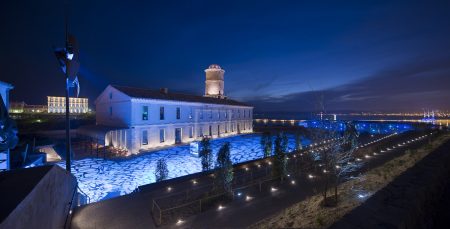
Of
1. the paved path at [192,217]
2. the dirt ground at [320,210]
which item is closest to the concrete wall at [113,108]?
the paved path at [192,217]

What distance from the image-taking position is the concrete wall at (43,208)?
351cm

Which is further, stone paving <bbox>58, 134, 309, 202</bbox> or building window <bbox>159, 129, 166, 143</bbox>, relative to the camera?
building window <bbox>159, 129, 166, 143</bbox>

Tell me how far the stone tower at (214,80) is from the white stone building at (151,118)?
9.51 meters

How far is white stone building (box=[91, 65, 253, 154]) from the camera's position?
2295cm

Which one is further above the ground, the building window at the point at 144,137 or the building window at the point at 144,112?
the building window at the point at 144,112

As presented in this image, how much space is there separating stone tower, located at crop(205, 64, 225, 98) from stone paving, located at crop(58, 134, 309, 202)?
75.3 feet

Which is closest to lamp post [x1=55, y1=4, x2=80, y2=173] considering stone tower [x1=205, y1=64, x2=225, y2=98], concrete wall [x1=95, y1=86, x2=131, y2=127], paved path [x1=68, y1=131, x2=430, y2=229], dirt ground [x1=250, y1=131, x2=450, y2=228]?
paved path [x1=68, y1=131, x2=430, y2=229]

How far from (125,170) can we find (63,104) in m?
118

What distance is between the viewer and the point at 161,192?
10.3 metres

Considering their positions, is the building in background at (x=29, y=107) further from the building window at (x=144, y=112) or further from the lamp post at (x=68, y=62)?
the lamp post at (x=68, y=62)

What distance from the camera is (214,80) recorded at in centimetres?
4416

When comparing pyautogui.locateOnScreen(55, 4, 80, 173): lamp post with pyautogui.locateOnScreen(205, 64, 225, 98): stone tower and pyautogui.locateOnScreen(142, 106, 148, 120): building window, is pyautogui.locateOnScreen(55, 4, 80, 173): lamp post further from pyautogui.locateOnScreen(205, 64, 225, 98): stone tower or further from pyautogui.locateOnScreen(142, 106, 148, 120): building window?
pyautogui.locateOnScreen(205, 64, 225, 98): stone tower

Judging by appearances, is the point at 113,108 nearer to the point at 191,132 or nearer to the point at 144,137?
the point at 144,137

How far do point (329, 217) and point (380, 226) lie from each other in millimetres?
3078
